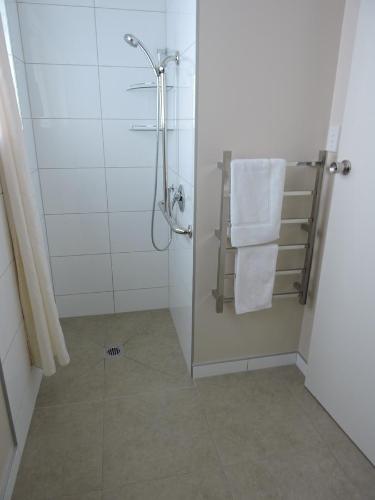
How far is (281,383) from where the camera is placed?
2064 mm

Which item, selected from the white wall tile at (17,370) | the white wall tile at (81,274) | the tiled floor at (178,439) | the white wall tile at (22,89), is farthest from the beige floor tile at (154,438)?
the white wall tile at (22,89)

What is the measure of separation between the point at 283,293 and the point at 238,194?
684 millimetres

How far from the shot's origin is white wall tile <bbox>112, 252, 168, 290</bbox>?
265 centimetres

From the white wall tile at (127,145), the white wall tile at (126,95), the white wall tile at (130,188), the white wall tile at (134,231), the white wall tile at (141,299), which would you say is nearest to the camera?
the white wall tile at (126,95)

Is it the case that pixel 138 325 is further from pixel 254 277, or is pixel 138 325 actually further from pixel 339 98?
pixel 339 98

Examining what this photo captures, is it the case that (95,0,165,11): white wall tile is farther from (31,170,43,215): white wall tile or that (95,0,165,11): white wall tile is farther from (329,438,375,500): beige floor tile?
(329,438,375,500): beige floor tile

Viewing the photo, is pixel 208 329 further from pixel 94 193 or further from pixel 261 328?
pixel 94 193

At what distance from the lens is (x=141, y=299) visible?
279 centimetres

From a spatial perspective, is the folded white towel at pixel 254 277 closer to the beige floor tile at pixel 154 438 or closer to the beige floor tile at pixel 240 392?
the beige floor tile at pixel 240 392

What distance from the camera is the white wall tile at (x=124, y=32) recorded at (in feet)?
6.97

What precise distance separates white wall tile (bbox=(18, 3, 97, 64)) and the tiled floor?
1825mm

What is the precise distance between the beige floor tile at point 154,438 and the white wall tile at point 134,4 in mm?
2232

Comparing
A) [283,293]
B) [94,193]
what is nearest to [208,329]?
[283,293]

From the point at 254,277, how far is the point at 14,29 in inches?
72.1
